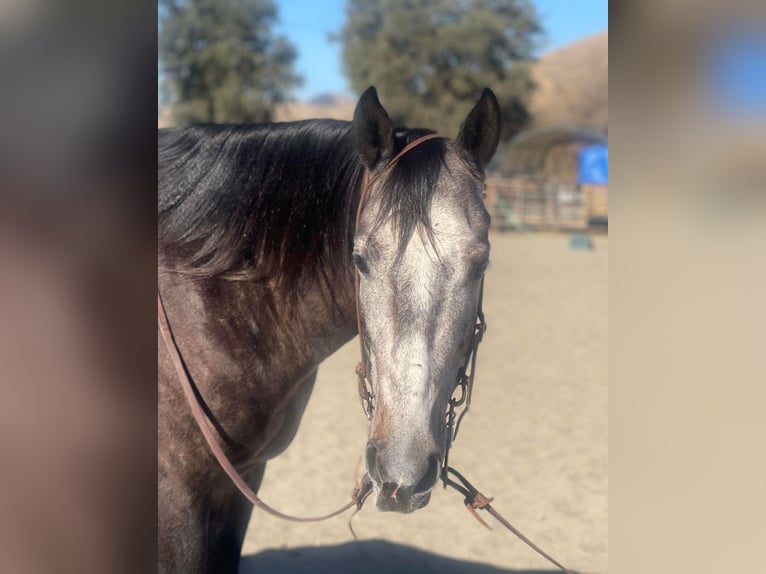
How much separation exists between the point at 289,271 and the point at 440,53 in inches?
819

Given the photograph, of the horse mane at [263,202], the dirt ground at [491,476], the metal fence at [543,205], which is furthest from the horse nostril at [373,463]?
the metal fence at [543,205]

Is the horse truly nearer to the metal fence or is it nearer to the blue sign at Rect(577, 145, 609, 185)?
the metal fence

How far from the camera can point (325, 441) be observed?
461 cm

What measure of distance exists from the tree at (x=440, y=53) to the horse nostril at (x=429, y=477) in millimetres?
18968

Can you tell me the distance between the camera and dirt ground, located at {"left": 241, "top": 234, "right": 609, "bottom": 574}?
3.25 metres

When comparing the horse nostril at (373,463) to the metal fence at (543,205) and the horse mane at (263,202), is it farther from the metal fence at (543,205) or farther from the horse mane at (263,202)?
the metal fence at (543,205)

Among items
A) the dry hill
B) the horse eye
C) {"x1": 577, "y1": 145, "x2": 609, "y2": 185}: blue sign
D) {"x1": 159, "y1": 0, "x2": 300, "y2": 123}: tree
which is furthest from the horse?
the dry hill

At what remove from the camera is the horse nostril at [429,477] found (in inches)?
52.2
